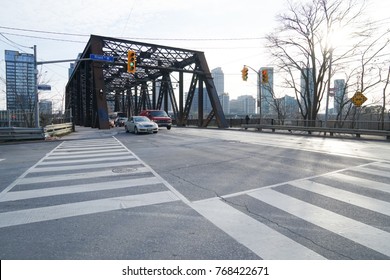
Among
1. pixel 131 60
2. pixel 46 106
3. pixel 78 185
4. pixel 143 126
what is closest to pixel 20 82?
pixel 46 106

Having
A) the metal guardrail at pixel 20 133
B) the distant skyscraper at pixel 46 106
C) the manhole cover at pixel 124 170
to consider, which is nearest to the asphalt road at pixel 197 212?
the manhole cover at pixel 124 170

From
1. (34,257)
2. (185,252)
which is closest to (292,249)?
(185,252)

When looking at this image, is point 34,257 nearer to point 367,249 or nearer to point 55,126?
point 367,249

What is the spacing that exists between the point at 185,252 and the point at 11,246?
2198mm

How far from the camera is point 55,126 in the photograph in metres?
24.1

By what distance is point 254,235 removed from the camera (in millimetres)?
3969

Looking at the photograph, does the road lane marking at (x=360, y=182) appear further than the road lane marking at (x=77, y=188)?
Yes

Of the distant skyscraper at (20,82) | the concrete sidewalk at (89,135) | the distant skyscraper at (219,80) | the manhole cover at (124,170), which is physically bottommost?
the manhole cover at (124,170)

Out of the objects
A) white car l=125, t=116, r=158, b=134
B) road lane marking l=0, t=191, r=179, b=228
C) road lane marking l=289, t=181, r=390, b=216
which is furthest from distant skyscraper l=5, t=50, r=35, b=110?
road lane marking l=289, t=181, r=390, b=216

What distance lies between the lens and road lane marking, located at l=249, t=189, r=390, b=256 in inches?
149

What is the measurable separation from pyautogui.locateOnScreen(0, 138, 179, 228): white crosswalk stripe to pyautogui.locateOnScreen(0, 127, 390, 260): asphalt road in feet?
0.07

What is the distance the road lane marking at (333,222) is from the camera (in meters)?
3.79

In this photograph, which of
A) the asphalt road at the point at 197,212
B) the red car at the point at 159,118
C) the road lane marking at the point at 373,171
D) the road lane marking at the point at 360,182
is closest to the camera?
the asphalt road at the point at 197,212

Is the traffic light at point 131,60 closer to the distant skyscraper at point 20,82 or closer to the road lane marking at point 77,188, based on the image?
the distant skyscraper at point 20,82
